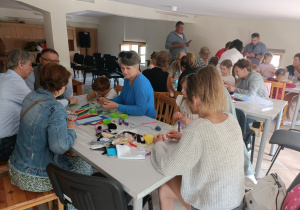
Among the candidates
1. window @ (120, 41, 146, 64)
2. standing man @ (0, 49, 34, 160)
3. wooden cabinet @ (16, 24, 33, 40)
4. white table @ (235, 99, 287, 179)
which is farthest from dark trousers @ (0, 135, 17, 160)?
wooden cabinet @ (16, 24, 33, 40)

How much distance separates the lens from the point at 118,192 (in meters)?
0.94

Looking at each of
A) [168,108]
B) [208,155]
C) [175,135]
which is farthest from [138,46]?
[208,155]

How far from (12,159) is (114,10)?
3567 mm

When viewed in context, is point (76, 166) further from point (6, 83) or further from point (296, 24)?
point (296, 24)

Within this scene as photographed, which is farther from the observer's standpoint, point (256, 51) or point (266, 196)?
point (256, 51)

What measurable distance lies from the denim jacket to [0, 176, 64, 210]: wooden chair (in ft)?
0.47

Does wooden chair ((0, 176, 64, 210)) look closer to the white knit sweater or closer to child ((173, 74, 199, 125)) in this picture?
the white knit sweater

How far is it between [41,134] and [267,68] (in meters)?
5.10

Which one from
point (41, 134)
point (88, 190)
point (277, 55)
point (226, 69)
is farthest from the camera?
point (277, 55)

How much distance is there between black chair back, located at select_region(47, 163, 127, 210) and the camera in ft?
3.09

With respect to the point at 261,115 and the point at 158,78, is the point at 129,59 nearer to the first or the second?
the point at 158,78

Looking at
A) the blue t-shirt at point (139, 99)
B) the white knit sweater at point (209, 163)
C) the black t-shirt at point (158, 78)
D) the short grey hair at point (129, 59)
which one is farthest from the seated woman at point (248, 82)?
the white knit sweater at point (209, 163)

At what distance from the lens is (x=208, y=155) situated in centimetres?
106

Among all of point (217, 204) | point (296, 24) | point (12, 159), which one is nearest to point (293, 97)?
point (296, 24)
